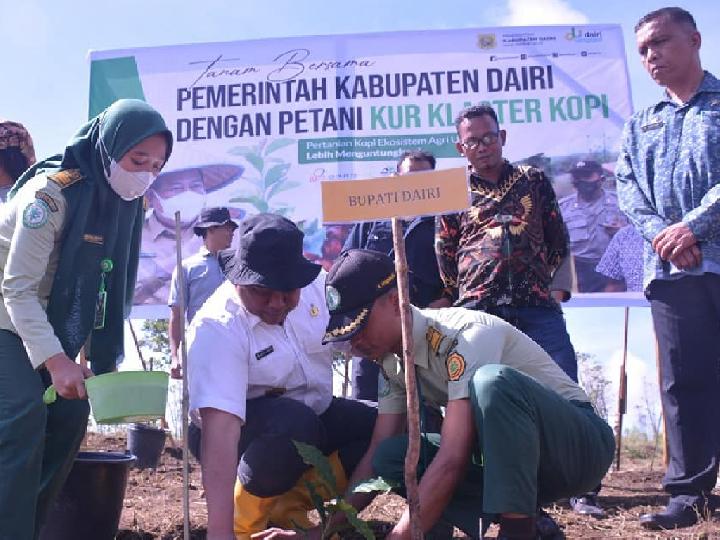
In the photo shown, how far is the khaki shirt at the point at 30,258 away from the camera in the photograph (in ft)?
7.61

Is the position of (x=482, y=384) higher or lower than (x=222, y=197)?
lower

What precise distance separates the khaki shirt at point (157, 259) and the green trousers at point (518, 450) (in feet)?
11.5

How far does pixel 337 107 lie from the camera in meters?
5.67

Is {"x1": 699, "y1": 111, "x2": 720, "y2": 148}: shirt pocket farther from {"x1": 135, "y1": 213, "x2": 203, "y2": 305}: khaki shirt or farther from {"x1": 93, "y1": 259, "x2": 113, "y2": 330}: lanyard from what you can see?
{"x1": 135, "y1": 213, "x2": 203, "y2": 305}: khaki shirt

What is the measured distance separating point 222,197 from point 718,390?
356 centimetres

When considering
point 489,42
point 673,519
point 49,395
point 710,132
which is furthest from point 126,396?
point 489,42

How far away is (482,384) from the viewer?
6.66 feet

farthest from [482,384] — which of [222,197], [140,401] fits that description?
[222,197]

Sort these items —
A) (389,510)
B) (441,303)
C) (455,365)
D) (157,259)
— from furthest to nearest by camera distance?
(157,259)
(441,303)
(389,510)
(455,365)

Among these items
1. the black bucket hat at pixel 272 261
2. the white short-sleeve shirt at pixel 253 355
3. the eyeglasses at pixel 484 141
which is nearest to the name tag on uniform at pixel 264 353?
the white short-sleeve shirt at pixel 253 355

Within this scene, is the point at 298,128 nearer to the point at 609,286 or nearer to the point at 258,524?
the point at 609,286

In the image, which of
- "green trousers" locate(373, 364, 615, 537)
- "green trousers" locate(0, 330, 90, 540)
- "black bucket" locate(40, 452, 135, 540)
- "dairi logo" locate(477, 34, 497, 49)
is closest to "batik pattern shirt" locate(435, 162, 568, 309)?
"green trousers" locate(373, 364, 615, 537)

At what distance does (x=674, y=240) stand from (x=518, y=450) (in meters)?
1.33

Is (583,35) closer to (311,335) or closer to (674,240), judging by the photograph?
(674,240)
